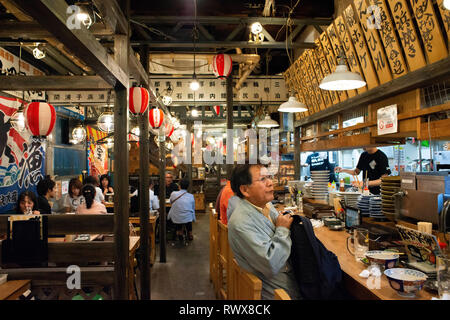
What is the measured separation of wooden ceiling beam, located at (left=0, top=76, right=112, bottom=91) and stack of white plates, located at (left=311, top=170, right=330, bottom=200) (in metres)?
3.53

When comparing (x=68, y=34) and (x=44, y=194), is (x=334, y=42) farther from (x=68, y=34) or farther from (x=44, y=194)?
(x=44, y=194)

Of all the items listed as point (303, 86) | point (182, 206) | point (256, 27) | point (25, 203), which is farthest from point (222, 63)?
point (25, 203)

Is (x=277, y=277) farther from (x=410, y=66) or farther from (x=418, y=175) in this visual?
(x=410, y=66)

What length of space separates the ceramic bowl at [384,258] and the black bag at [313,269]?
0.25 meters

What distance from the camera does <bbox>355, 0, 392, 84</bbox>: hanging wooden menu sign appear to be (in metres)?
3.98

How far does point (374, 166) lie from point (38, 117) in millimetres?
5729

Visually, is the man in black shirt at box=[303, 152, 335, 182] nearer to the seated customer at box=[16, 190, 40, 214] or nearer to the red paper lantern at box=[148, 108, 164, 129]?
the red paper lantern at box=[148, 108, 164, 129]

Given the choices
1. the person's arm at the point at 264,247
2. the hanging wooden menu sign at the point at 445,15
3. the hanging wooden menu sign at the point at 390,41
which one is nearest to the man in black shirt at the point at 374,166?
the hanging wooden menu sign at the point at 390,41

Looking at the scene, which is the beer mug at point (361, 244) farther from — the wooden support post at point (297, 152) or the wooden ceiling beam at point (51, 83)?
the wooden support post at point (297, 152)

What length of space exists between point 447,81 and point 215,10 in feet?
13.4

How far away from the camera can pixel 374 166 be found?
612cm

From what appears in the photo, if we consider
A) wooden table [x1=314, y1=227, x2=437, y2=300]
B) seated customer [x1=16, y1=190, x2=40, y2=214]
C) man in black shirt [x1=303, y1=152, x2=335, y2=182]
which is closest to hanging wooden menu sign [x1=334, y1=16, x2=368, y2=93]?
wooden table [x1=314, y1=227, x2=437, y2=300]

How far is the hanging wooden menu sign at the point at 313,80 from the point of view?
5977 mm
